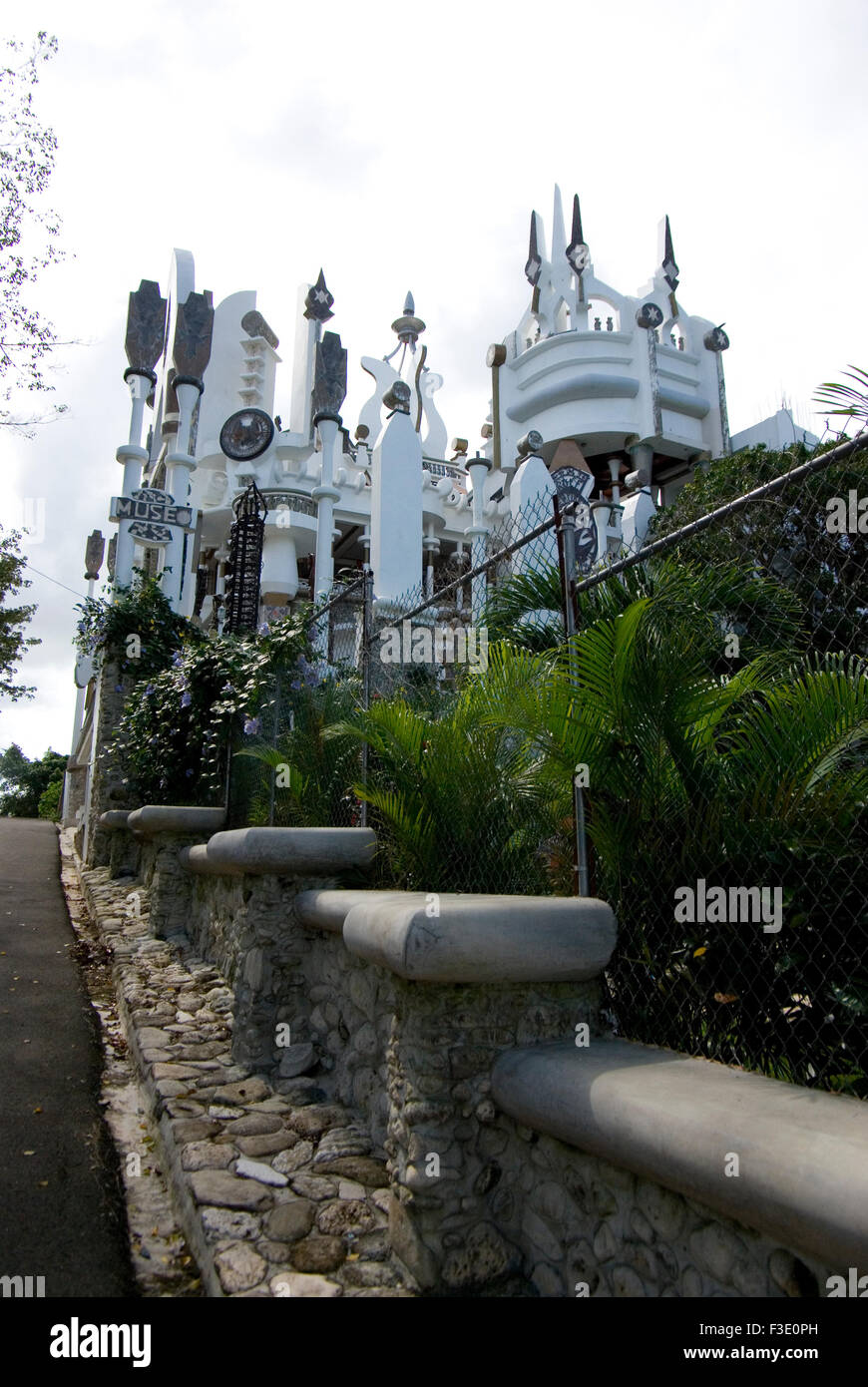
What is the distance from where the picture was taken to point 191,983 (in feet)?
18.7

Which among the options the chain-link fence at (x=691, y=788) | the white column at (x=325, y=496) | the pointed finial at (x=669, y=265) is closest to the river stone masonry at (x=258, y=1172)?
the chain-link fence at (x=691, y=788)

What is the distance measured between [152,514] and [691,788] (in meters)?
15.9

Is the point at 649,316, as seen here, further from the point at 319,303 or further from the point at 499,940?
the point at 499,940

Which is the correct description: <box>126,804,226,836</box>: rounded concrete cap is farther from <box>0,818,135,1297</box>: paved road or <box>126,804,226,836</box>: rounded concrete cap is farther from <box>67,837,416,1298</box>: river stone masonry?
<box>67,837,416,1298</box>: river stone masonry

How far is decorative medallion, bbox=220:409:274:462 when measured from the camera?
2164 cm

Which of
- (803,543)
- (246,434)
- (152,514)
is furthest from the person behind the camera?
(246,434)

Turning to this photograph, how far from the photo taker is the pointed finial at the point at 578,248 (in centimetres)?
2745

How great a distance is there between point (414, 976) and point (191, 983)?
3.80 metres

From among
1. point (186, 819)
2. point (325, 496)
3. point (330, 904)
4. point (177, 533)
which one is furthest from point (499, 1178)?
point (325, 496)

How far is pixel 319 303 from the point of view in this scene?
21266 millimetres

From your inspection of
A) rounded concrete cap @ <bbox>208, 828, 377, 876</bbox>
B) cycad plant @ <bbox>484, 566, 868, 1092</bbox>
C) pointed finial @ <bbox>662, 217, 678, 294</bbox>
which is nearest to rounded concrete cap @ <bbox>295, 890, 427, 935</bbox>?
rounded concrete cap @ <bbox>208, 828, 377, 876</bbox>

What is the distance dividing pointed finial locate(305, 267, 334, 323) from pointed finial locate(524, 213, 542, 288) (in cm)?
988
